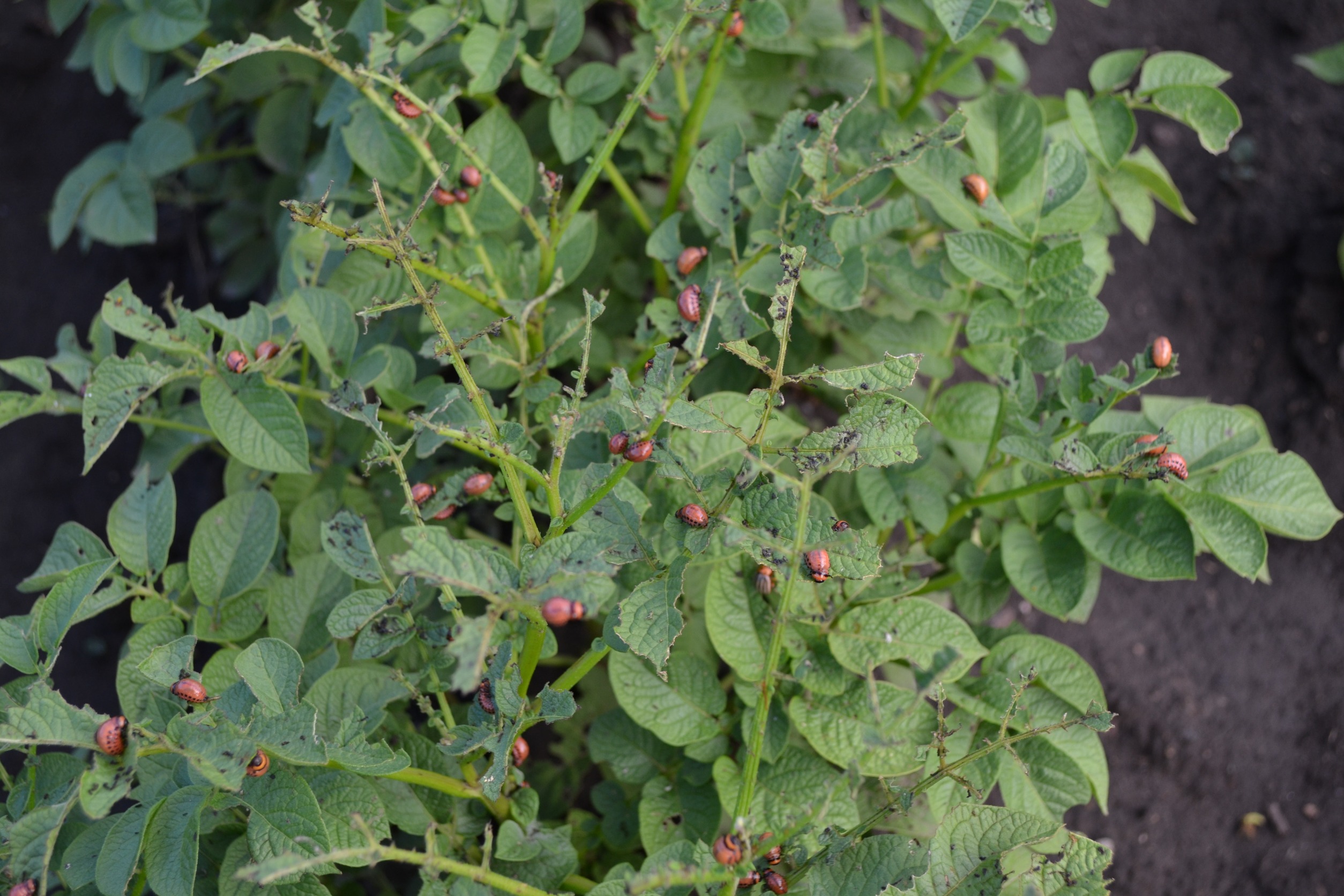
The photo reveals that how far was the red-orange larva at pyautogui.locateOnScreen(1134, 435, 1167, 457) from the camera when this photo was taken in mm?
1171

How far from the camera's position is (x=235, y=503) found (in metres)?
1.47

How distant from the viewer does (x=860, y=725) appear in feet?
4.32

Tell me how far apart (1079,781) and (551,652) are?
Answer: 2.68 ft

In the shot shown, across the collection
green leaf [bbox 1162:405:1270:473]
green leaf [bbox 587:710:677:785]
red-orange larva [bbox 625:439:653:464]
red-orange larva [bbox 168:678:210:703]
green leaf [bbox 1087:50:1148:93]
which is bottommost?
green leaf [bbox 587:710:677:785]

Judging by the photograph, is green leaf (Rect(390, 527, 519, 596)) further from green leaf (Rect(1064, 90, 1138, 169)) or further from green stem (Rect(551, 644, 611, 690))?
green leaf (Rect(1064, 90, 1138, 169))

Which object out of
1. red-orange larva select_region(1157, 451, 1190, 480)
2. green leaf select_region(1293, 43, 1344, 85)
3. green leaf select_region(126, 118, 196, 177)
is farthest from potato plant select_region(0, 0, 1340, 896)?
green leaf select_region(1293, 43, 1344, 85)

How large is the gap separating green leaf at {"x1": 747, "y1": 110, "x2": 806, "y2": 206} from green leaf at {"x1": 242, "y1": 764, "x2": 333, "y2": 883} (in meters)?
1.01

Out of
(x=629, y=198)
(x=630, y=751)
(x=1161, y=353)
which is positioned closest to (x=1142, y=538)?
(x=1161, y=353)

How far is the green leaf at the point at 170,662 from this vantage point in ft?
3.54

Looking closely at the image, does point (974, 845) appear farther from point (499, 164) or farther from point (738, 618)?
point (499, 164)

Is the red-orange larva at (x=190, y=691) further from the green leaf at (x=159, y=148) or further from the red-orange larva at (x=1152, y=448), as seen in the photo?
the green leaf at (x=159, y=148)

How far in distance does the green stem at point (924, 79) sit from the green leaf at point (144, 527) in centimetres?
152

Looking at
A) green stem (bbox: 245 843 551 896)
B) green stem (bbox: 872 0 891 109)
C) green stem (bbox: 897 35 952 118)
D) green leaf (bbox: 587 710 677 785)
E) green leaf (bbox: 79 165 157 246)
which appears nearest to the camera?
green stem (bbox: 245 843 551 896)

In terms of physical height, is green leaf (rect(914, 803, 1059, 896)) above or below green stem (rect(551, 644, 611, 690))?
below
